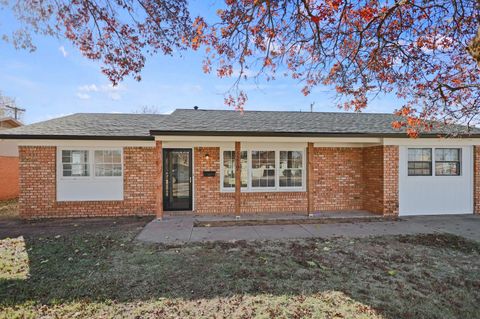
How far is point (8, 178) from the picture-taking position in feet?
45.2

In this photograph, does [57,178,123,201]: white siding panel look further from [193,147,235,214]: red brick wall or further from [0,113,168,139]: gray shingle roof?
[193,147,235,214]: red brick wall

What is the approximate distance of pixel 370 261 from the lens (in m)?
5.08

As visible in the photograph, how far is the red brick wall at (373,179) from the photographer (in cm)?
909

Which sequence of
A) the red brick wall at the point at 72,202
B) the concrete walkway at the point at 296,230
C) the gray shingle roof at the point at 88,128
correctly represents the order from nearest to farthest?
the concrete walkway at the point at 296,230 → the gray shingle roof at the point at 88,128 → the red brick wall at the point at 72,202

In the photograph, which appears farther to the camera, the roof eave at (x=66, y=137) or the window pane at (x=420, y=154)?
the window pane at (x=420, y=154)

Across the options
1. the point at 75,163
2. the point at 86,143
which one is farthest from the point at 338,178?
the point at 75,163

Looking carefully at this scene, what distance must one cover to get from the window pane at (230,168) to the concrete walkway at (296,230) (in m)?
2.02

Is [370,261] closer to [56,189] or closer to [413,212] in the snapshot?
[413,212]

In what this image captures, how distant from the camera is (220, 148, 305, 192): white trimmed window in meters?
9.68

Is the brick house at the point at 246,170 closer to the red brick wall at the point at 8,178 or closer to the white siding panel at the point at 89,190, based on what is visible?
the white siding panel at the point at 89,190

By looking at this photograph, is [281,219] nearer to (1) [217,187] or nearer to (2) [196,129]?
(1) [217,187]

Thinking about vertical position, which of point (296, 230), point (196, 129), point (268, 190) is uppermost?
point (196, 129)

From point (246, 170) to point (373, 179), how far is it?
452 centimetres

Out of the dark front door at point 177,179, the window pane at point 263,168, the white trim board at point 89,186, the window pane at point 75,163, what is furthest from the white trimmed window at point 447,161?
the window pane at point 75,163
